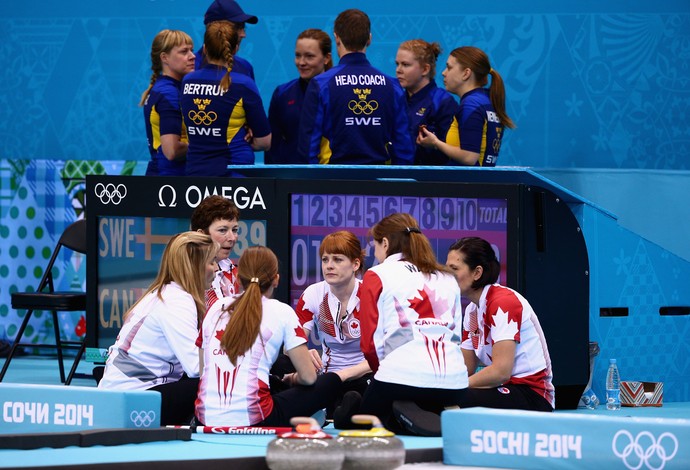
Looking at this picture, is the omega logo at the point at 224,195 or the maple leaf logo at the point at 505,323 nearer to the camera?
the maple leaf logo at the point at 505,323

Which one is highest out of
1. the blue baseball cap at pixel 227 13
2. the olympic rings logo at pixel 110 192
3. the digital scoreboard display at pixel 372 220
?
the blue baseball cap at pixel 227 13

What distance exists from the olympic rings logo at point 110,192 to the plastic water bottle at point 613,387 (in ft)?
10.4

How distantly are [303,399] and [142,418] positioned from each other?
816mm

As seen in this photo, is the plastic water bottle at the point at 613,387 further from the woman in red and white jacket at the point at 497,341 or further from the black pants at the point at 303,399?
the black pants at the point at 303,399

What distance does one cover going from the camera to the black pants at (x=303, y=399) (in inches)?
240

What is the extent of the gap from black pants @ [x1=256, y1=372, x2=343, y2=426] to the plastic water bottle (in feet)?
7.25

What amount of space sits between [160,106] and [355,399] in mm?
3235

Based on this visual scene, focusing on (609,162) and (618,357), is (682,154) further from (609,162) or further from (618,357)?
(618,357)

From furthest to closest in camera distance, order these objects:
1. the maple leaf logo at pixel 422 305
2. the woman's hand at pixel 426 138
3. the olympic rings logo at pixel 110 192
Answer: the woman's hand at pixel 426 138
the olympic rings logo at pixel 110 192
the maple leaf logo at pixel 422 305

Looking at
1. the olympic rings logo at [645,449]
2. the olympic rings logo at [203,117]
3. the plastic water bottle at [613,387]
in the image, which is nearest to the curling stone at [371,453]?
the olympic rings logo at [645,449]

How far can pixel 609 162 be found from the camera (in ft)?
36.6

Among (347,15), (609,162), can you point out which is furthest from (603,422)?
(609,162)

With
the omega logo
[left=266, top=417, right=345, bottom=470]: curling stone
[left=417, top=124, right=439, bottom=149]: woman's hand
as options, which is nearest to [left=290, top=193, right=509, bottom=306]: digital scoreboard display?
the omega logo

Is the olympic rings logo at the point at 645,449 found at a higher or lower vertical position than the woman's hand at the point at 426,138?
lower
